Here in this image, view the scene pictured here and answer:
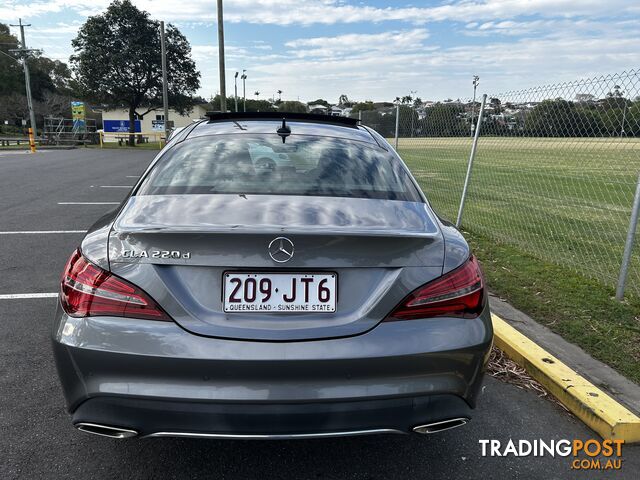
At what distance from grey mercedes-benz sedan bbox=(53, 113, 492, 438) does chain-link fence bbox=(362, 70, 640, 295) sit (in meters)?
3.85

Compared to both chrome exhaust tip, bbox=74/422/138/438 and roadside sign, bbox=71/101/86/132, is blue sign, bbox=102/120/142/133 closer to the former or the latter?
roadside sign, bbox=71/101/86/132

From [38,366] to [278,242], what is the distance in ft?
7.72

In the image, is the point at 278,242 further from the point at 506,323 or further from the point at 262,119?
the point at 506,323

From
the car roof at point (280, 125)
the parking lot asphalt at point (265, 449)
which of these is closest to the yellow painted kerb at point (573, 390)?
the parking lot asphalt at point (265, 449)

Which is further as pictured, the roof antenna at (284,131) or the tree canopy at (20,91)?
the tree canopy at (20,91)

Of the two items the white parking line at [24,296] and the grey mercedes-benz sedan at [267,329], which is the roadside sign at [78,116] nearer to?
the white parking line at [24,296]

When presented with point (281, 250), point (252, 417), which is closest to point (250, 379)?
point (252, 417)

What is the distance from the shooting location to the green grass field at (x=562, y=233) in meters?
4.05

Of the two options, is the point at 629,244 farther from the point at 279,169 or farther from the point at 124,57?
the point at 124,57

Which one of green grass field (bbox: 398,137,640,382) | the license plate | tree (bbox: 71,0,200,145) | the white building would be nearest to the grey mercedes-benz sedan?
the license plate

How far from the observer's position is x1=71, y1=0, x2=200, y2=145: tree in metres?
39.8

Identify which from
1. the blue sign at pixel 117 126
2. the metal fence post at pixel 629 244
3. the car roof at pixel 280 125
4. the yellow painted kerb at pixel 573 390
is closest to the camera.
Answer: the yellow painted kerb at pixel 573 390

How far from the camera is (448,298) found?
1987 mm

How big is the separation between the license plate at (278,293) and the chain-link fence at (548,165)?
4156 mm
